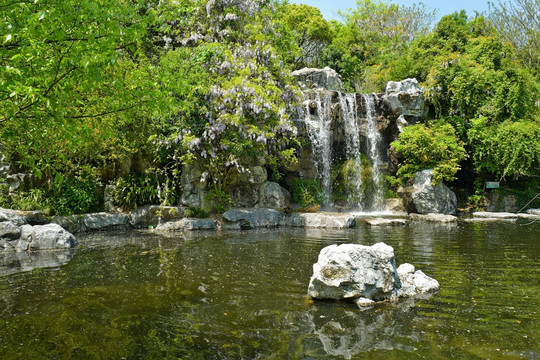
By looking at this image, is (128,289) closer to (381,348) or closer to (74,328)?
(74,328)

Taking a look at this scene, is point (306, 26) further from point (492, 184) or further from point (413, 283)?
point (413, 283)

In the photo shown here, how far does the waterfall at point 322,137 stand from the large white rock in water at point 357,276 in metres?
14.8

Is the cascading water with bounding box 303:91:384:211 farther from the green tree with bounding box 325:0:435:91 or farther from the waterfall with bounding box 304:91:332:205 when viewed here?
the green tree with bounding box 325:0:435:91

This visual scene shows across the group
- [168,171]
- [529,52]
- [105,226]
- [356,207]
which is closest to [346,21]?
[529,52]

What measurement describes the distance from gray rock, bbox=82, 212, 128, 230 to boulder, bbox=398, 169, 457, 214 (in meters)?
13.4

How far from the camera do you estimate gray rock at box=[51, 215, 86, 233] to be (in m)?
14.7

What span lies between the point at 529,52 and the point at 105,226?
104 ft

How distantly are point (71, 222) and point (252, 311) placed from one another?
11632mm

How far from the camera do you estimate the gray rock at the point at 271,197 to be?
17.5m

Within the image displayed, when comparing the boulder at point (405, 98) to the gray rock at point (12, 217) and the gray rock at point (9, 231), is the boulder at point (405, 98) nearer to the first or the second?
the gray rock at point (12, 217)

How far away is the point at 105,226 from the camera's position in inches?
613

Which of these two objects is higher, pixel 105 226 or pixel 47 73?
pixel 47 73

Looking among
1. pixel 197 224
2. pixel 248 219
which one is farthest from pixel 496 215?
pixel 197 224

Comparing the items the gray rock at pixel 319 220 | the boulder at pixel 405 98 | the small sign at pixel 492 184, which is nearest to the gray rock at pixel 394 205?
the small sign at pixel 492 184
